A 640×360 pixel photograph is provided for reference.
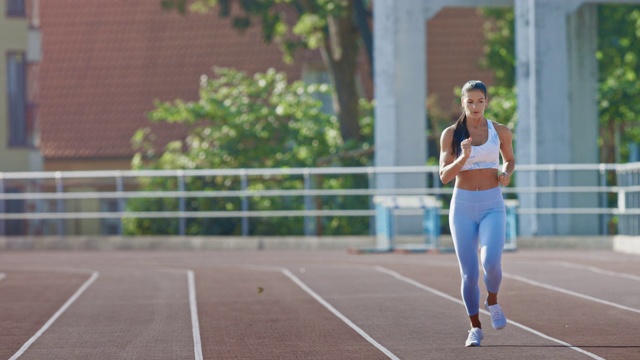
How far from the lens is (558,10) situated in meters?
27.9

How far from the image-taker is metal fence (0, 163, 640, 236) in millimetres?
27438

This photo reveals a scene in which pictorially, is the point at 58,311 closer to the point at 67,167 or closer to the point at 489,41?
the point at 489,41

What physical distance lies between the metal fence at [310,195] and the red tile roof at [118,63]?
14729 mm

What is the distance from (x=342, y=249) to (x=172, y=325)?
13.8 m

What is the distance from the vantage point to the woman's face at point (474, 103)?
11734 millimetres

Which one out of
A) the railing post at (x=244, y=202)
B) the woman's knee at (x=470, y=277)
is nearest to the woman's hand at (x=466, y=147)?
the woman's knee at (x=470, y=277)

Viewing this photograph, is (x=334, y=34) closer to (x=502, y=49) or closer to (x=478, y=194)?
(x=502, y=49)

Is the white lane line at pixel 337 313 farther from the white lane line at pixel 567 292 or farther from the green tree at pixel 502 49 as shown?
the green tree at pixel 502 49

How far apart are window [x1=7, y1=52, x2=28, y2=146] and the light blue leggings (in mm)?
33793

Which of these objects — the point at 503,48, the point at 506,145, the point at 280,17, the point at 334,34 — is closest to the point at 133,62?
the point at 280,17

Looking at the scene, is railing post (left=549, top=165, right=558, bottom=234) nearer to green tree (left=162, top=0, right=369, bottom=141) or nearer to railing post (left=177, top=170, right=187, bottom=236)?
railing post (left=177, top=170, right=187, bottom=236)

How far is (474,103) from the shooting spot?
11750 mm

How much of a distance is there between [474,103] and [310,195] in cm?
1719

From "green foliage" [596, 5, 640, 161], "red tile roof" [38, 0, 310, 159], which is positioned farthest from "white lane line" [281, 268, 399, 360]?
"red tile roof" [38, 0, 310, 159]
